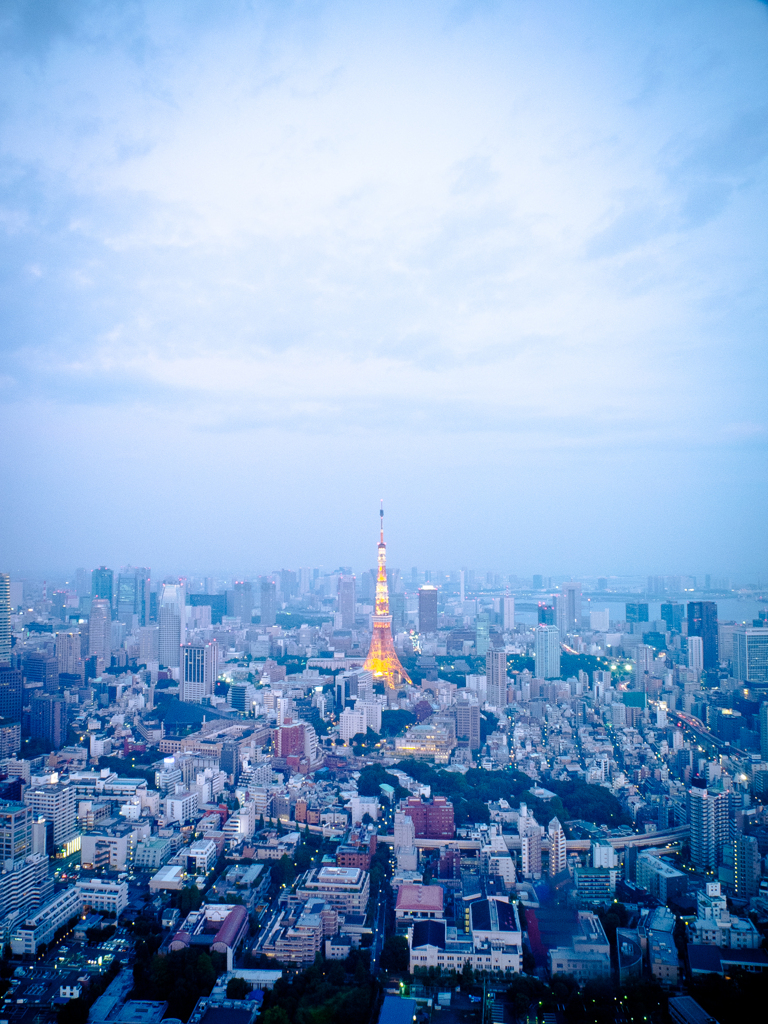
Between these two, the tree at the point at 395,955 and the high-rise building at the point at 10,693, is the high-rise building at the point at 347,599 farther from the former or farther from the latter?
the tree at the point at 395,955

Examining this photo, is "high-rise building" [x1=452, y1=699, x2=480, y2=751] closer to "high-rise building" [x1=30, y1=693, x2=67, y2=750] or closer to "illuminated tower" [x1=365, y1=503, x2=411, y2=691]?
"illuminated tower" [x1=365, y1=503, x2=411, y2=691]

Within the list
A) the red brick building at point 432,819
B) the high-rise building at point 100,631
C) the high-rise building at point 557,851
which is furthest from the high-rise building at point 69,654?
the high-rise building at point 557,851

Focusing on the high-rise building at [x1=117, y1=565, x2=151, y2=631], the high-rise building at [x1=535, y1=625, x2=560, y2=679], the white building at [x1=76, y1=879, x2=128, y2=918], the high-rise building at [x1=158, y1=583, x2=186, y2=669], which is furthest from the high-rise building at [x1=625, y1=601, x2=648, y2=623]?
the white building at [x1=76, y1=879, x2=128, y2=918]

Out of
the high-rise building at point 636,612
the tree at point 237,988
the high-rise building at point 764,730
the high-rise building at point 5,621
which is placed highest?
the high-rise building at point 5,621

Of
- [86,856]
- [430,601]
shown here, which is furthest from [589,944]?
[430,601]

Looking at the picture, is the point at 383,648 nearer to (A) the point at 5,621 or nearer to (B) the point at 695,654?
(B) the point at 695,654
